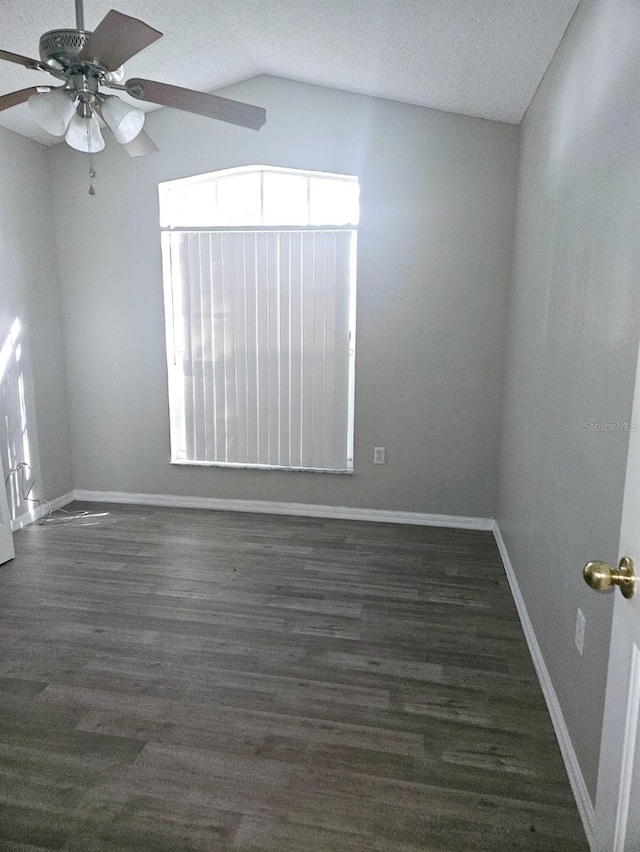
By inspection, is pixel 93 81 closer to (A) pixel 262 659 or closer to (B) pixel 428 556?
(A) pixel 262 659

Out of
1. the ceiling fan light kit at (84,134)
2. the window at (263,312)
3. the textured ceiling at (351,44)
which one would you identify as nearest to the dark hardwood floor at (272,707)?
the window at (263,312)

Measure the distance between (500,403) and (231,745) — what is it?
2.65 metres

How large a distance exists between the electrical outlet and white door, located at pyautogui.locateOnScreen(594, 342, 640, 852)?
702mm

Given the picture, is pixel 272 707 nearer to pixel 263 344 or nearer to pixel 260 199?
pixel 263 344

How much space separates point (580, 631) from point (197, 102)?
7.14 ft

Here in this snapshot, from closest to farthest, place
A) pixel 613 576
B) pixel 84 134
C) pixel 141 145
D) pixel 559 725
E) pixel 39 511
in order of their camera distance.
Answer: pixel 613 576 < pixel 559 725 < pixel 84 134 < pixel 141 145 < pixel 39 511

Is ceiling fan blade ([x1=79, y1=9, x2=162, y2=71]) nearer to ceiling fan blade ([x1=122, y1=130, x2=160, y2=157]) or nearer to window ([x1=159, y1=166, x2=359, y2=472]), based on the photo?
ceiling fan blade ([x1=122, y1=130, x2=160, y2=157])

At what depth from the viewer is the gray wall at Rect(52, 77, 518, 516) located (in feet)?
11.8

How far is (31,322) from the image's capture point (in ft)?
13.0

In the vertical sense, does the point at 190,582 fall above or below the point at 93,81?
below

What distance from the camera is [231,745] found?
6.32 ft

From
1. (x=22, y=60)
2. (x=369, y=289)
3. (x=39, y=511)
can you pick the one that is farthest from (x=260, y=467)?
(x=22, y=60)

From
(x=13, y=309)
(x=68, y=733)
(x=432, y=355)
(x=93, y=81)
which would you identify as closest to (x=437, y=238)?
(x=432, y=355)

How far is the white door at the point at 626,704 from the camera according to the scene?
931mm
